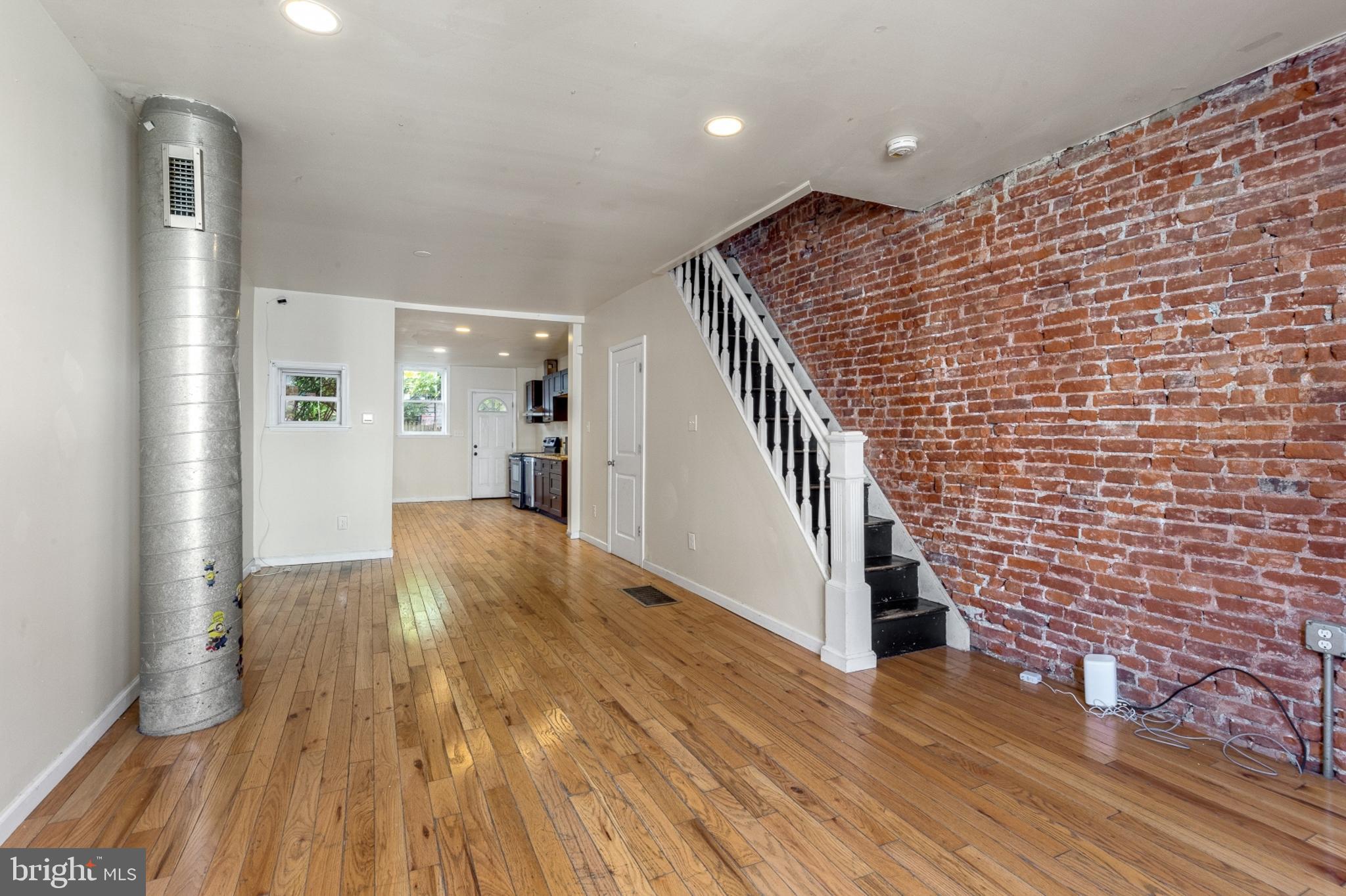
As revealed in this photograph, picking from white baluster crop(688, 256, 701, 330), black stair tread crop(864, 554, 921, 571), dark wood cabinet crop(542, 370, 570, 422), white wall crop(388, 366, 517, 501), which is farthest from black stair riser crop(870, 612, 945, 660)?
white wall crop(388, 366, 517, 501)

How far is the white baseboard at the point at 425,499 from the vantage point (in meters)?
10.8

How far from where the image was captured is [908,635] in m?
3.46

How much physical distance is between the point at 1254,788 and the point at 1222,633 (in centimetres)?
57

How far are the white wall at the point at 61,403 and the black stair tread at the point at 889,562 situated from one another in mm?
3446

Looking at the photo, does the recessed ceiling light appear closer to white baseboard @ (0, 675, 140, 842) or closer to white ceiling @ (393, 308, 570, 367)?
white baseboard @ (0, 675, 140, 842)

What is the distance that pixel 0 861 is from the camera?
1.72m

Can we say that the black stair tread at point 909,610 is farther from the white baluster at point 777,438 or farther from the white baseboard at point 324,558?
the white baseboard at point 324,558

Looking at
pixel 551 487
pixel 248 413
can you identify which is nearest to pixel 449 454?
pixel 551 487

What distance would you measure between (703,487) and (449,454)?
7.72 m

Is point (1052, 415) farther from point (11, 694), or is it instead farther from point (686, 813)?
point (11, 694)

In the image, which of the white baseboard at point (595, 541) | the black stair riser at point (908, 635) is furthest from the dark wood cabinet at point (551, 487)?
the black stair riser at point (908, 635)

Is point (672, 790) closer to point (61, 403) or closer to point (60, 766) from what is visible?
point (60, 766)

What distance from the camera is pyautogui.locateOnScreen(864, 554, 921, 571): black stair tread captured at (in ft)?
11.9

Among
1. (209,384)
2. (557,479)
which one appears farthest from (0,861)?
(557,479)
